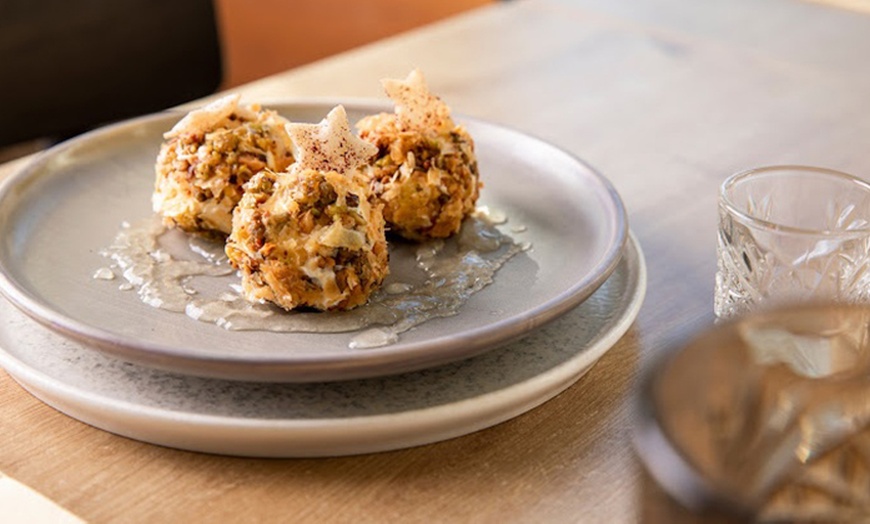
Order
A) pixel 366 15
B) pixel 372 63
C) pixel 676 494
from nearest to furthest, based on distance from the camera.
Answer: pixel 676 494 → pixel 372 63 → pixel 366 15

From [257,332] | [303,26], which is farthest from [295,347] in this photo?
[303,26]

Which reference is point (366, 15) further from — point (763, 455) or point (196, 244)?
point (763, 455)

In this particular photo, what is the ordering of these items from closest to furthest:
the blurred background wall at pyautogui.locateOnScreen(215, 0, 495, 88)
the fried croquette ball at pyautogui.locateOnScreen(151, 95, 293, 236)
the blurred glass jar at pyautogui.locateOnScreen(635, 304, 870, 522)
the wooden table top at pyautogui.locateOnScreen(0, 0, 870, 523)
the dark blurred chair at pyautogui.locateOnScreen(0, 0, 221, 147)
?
the blurred glass jar at pyautogui.locateOnScreen(635, 304, 870, 522), the wooden table top at pyautogui.locateOnScreen(0, 0, 870, 523), the fried croquette ball at pyautogui.locateOnScreen(151, 95, 293, 236), the dark blurred chair at pyautogui.locateOnScreen(0, 0, 221, 147), the blurred background wall at pyautogui.locateOnScreen(215, 0, 495, 88)

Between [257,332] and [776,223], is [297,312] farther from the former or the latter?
[776,223]

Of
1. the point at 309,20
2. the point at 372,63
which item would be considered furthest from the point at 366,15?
the point at 372,63

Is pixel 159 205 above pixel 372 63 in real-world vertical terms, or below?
above

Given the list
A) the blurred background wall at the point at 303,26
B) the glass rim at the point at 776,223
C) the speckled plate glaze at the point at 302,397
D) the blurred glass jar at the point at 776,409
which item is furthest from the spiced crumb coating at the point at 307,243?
the blurred background wall at the point at 303,26

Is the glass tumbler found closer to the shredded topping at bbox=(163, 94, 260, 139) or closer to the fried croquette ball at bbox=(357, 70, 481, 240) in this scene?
the fried croquette ball at bbox=(357, 70, 481, 240)

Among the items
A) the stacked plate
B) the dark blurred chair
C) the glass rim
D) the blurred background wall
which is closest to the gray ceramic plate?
the stacked plate

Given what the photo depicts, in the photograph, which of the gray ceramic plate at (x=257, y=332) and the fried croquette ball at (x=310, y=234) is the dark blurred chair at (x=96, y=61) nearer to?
the gray ceramic plate at (x=257, y=332)
